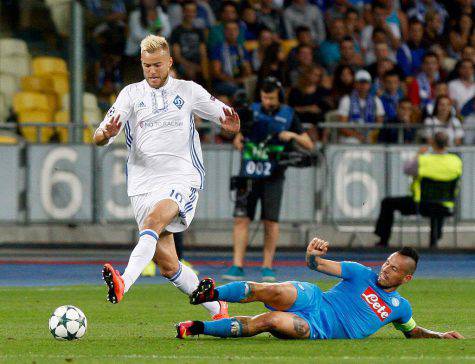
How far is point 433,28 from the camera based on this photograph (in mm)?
24453

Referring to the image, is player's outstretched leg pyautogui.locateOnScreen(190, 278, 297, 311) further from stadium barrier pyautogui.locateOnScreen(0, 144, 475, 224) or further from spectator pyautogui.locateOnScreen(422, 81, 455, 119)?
spectator pyautogui.locateOnScreen(422, 81, 455, 119)

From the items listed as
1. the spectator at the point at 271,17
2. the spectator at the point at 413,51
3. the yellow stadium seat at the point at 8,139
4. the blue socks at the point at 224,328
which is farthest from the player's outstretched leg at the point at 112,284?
the spectator at the point at 413,51

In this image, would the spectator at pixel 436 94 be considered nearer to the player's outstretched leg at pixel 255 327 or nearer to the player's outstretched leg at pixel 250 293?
the player's outstretched leg at pixel 255 327

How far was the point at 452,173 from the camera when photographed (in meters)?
19.8

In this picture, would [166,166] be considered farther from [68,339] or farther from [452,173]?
[452,173]

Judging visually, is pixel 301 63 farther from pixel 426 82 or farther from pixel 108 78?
pixel 108 78

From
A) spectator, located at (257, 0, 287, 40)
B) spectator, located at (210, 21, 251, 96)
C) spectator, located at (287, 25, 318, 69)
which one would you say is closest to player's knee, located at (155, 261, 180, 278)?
spectator, located at (210, 21, 251, 96)

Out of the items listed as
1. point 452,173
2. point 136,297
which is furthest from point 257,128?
point 452,173

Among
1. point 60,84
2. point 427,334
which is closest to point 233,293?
point 427,334

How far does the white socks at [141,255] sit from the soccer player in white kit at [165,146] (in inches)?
9.8

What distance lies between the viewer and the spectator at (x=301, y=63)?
72.6ft

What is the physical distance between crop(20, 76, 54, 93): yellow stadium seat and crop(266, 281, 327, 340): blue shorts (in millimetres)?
13830

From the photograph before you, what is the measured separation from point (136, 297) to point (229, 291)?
482 centimetres

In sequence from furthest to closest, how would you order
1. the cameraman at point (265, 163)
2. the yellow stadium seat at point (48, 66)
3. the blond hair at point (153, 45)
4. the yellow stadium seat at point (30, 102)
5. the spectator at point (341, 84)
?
the yellow stadium seat at point (48, 66), the yellow stadium seat at point (30, 102), the spectator at point (341, 84), the cameraman at point (265, 163), the blond hair at point (153, 45)
